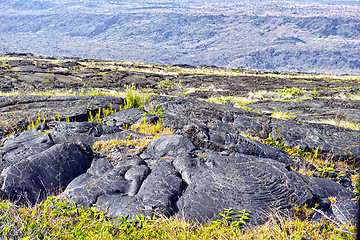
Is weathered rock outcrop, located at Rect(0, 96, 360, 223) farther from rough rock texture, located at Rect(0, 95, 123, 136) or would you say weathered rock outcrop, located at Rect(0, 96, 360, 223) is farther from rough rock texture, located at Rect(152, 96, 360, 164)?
rough rock texture, located at Rect(0, 95, 123, 136)

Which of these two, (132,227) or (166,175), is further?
(166,175)

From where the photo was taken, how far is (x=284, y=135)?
21.7ft

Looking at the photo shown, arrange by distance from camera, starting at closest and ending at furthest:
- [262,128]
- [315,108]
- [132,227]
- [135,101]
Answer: [132,227] → [262,128] → [135,101] → [315,108]

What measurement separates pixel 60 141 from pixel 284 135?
16.7 feet

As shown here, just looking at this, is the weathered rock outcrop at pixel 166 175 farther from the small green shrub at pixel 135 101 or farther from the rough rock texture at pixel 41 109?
the small green shrub at pixel 135 101

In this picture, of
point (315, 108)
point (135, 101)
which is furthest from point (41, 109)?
point (315, 108)

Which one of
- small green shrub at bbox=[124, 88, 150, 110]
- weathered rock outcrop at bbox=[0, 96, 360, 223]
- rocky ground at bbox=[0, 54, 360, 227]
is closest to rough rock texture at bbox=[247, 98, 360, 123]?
rocky ground at bbox=[0, 54, 360, 227]

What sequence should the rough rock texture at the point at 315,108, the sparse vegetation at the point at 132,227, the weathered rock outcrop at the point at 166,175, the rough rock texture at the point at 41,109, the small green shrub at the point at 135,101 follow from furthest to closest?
1. the rough rock texture at the point at 315,108
2. the small green shrub at the point at 135,101
3. the rough rock texture at the point at 41,109
4. the weathered rock outcrop at the point at 166,175
5. the sparse vegetation at the point at 132,227

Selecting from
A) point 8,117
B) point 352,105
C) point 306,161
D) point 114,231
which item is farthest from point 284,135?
point 352,105

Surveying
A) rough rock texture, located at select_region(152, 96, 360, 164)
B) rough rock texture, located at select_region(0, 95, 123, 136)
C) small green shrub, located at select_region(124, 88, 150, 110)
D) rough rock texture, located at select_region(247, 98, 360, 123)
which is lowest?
rough rock texture, located at select_region(247, 98, 360, 123)

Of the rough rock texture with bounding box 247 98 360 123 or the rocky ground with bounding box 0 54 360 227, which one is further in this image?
the rough rock texture with bounding box 247 98 360 123

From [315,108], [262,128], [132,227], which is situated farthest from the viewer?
[315,108]

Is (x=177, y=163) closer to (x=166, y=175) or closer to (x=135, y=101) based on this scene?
(x=166, y=175)

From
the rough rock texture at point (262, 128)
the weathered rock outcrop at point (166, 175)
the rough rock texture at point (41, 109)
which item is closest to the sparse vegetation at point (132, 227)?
the weathered rock outcrop at point (166, 175)
